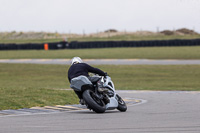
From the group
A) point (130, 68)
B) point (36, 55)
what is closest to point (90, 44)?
point (36, 55)

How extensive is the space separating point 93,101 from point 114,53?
44303 mm

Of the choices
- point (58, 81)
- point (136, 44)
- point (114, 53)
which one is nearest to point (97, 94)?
point (58, 81)

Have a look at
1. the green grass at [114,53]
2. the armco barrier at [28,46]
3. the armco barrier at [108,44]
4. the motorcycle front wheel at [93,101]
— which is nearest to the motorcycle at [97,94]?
the motorcycle front wheel at [93,101]

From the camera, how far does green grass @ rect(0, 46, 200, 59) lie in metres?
50.6

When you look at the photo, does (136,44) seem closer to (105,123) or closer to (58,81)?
(58,81)

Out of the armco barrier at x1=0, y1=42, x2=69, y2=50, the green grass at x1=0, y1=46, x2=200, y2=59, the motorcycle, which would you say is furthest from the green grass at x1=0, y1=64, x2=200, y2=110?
the armco barrier at x1=0, y1=42, x2=69, y2=50

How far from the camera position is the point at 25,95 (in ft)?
47.4

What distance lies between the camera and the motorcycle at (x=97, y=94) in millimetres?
11367

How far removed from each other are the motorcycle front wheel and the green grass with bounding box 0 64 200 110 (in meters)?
2.26

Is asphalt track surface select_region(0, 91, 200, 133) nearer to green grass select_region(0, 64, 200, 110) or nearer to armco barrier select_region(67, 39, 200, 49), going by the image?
green grass select_region(0, 64, 200, 110)

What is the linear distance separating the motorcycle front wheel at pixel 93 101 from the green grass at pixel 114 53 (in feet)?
122

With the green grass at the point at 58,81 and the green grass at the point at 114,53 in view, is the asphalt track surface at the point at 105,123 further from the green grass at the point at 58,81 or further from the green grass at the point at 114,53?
the green grass at the point at 114,53

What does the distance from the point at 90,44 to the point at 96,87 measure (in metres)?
44.6

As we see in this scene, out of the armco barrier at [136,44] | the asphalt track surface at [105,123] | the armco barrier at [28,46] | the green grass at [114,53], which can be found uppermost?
the asphalt track surface at [105,123]
